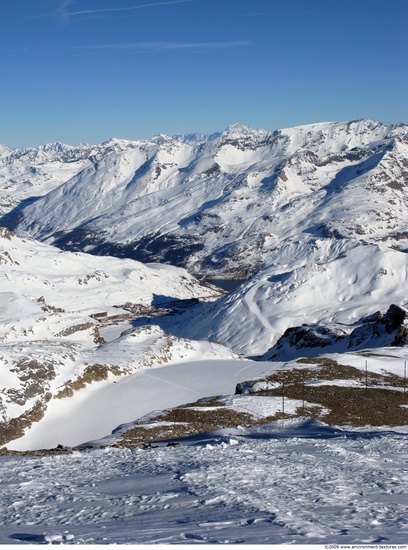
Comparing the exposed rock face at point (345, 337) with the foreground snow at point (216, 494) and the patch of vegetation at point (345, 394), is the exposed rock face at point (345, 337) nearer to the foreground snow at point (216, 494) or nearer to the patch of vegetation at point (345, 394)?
the patch of vegetation at point (345, 394)

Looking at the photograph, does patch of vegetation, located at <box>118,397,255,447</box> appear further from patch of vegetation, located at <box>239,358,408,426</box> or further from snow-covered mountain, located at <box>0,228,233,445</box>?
snow-covered mountain, located at <box>0,228,233,445</box>

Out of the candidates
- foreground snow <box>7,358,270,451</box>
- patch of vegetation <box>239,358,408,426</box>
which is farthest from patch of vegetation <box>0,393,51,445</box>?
patch of vegetation <box>239,358,408,426</box>

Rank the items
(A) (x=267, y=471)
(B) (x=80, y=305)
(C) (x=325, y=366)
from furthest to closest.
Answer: (B) (x=80, y=305), (C) (x=325, y=366), (A) (x=267, y=471)

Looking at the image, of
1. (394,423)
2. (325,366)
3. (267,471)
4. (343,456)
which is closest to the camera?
(267,471)

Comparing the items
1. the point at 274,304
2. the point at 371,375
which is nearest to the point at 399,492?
the point at 371,375

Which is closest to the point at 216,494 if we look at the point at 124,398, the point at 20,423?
the point at 20,423

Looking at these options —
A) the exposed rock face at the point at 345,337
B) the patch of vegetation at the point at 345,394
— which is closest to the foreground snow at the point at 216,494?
the patch of vegetation at the point at 345,394

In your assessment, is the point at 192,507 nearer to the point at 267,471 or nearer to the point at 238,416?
the point at 267,471
